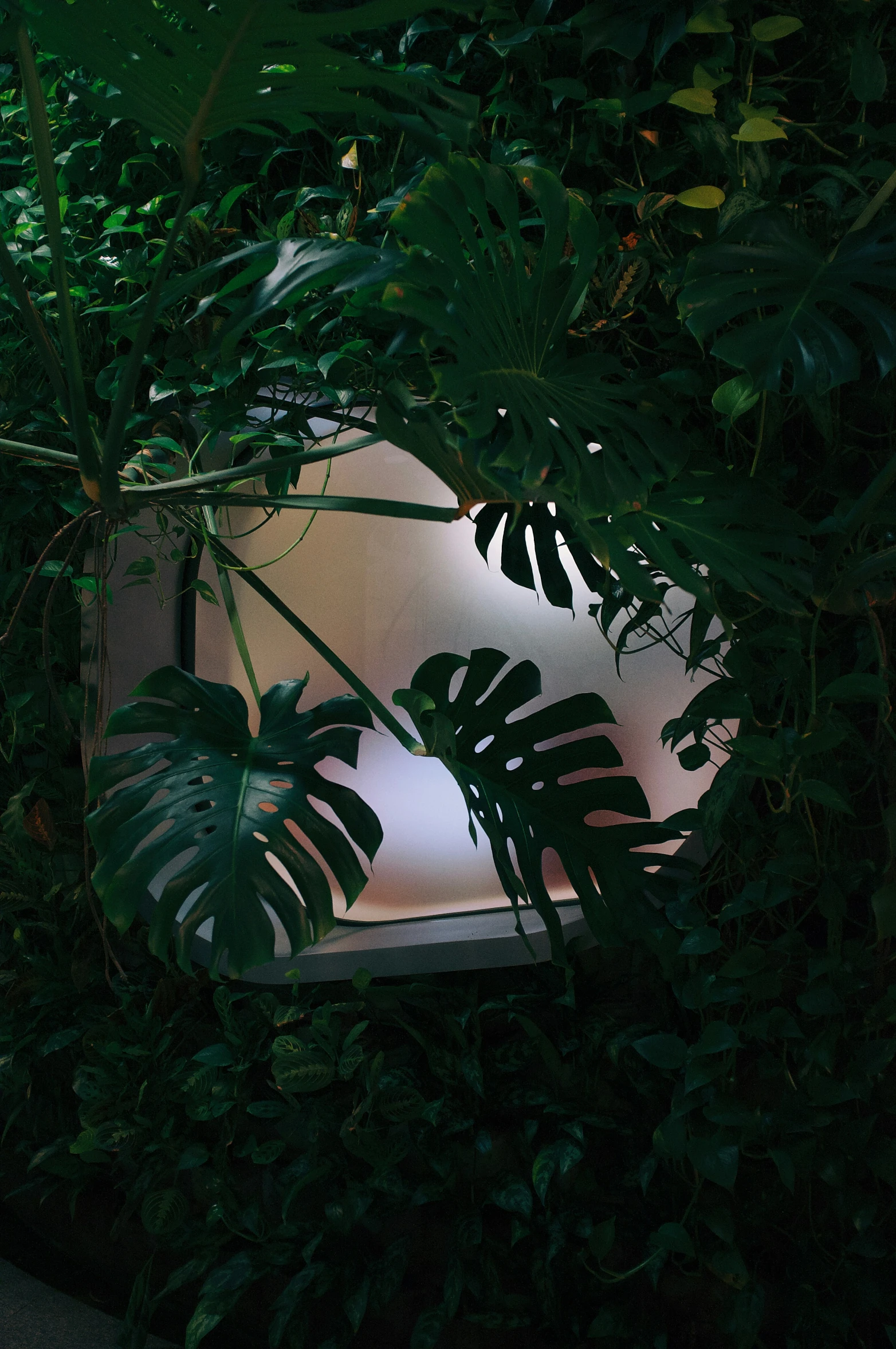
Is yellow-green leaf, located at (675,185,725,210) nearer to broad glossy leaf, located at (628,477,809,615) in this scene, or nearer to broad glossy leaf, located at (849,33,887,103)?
broad glossy leaf, located at (849,33,887,103)

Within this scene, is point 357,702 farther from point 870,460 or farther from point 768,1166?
point 768,1166

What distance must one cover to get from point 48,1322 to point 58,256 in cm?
178

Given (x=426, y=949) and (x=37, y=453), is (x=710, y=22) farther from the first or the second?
(x=426, y=949)

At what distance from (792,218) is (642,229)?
20cm

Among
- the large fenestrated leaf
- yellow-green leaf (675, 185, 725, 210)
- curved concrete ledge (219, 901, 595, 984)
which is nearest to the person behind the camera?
the large fenestrated leaf

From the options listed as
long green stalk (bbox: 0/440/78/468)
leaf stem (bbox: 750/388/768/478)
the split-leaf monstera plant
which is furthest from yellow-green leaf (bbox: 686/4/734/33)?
long green stalk (bbox: 0/440/78/468)

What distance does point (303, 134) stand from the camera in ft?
4.97

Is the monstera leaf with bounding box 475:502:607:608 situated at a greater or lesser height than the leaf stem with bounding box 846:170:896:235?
lesser

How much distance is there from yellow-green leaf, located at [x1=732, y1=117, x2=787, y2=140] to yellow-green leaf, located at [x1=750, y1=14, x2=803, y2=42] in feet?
0.38

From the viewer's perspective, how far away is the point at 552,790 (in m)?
1.19

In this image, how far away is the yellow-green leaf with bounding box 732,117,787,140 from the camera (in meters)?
1.13

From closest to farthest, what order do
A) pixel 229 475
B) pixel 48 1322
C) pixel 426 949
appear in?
pixel 229 475 < pixel 426 949 < pixel 48 1322

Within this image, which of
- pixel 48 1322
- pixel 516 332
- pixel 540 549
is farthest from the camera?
pixel 48 1322

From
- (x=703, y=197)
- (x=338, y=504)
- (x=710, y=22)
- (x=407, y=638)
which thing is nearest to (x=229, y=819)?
(x=338, y=504)
